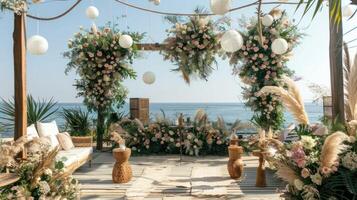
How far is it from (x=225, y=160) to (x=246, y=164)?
0.64m

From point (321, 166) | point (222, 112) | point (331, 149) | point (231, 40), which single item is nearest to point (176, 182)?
point (231, 40)

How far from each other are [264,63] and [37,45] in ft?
15.6

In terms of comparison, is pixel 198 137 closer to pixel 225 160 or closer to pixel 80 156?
pixel 225 160

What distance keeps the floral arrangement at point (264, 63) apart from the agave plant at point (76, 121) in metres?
3.63

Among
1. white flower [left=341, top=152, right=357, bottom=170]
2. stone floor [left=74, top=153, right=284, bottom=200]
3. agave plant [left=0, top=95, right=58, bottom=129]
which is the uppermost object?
agave plant [left=0, top=95, right=58, bottom=129]

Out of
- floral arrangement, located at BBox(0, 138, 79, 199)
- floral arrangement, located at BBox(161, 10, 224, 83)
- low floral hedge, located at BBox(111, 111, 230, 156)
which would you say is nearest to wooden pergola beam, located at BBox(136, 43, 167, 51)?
floral arrangement, located at BBox(161, 10, 224, 83)

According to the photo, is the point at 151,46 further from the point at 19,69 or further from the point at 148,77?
the point at 19,69

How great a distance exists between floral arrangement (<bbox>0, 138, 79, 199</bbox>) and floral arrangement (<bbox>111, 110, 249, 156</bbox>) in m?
4.73

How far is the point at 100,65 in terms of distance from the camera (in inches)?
350

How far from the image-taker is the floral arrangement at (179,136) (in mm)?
8539

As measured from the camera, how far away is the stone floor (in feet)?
17.1

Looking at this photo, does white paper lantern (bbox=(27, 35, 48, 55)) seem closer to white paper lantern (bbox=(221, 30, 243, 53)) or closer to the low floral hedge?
white paper lantern (bbox=(221, 30, 243, 53))

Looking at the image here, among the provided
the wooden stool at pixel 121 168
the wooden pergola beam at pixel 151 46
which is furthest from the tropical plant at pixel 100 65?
the wooden stool at pixel 121 168

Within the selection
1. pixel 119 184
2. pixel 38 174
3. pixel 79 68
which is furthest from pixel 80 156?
pixel 79 68
